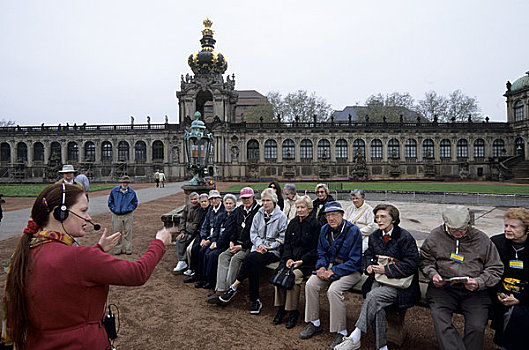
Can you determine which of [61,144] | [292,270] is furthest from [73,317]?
[61,144]

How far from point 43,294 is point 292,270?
11.7 ft

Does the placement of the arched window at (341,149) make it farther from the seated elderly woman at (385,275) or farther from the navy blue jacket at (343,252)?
the seated elderly woman at (385,275)

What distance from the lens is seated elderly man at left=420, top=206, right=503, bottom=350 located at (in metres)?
3.61

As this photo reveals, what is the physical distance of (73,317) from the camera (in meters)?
2.12

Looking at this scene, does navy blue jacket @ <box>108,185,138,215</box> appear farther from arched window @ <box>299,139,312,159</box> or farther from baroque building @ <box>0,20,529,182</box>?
arched window @ <box>299,139,312,159</box>

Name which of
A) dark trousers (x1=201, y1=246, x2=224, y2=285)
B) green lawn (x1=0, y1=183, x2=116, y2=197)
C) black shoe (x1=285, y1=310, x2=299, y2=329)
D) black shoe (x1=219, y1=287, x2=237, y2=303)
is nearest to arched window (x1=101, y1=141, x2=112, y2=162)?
green lawn (x1=0, y1=183, x2=116, y2=197)

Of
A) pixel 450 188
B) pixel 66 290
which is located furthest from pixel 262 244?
pixel 450 188

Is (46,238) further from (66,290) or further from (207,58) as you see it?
(207,58)

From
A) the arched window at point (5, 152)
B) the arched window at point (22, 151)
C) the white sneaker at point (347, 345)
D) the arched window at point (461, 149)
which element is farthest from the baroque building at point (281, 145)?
the white sneaker at point (347, 345)

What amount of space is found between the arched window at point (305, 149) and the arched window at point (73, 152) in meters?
35.2

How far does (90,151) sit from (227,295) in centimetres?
5217

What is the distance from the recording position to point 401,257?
4258 millimetres

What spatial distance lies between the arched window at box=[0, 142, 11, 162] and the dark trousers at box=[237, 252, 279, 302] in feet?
204

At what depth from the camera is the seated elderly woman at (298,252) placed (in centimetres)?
483
